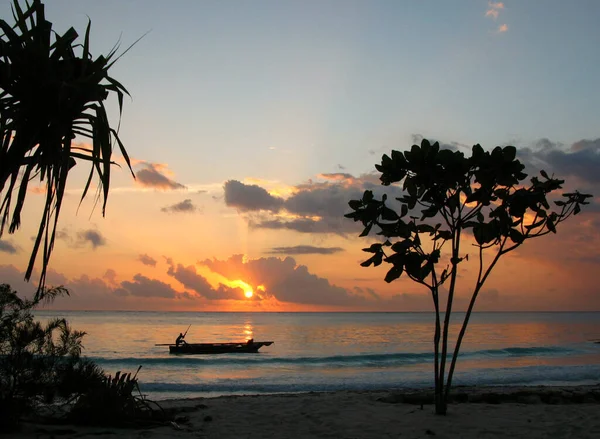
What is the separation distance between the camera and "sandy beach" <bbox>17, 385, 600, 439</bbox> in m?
7.89

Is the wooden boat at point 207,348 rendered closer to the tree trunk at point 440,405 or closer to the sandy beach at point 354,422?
the sandy beach at point 354,422

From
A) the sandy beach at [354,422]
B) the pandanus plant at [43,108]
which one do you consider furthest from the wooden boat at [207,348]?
the pandanus plant at [43,108]

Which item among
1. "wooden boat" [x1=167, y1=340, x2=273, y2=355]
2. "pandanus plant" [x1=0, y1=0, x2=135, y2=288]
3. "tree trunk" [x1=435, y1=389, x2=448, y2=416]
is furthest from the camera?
"wooden boat" [x1=167, y1=340, x2=273, y2=355]

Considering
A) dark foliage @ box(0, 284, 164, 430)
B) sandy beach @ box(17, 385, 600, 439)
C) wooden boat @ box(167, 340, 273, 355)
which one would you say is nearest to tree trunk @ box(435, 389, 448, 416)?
sandy beach @ box(17, 385, 600, 439)

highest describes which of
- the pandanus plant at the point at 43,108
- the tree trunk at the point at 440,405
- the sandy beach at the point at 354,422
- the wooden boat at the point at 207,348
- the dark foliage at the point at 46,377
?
the pandanus plant at the point at 43,108

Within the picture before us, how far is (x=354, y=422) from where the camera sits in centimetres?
916

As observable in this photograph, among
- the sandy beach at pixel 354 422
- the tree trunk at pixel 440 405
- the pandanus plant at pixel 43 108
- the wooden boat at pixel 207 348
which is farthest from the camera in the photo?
the wooden boat at pixel 207 348

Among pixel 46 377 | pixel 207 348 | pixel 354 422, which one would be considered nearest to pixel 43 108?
pixel 46 377

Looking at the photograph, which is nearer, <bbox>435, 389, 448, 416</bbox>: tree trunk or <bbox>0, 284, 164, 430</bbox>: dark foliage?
<bbox>0, 284, 164, 430</bbox>: dark foliage

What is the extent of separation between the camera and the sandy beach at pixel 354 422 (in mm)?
7895

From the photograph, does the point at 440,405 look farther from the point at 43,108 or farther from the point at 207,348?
the point at 207,348

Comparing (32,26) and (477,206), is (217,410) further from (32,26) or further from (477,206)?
(32,26)

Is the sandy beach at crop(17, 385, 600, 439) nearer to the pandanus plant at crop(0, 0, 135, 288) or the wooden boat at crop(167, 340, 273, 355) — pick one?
the pandanus plant at crop(0, 0, 135, 288)

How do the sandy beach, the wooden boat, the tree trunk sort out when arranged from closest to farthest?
1. the sandy beach
2. the tree trunk
3. the wooden boat
